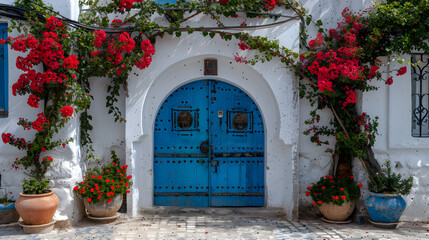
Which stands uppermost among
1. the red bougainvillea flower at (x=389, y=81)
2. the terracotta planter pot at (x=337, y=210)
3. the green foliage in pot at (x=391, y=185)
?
the red bougainvillea flower at (x=389, y=81)

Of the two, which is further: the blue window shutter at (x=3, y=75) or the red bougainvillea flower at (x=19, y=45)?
the blue window shutter at (x=3, y=75)

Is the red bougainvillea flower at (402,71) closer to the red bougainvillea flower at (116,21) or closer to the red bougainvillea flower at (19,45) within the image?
the red bougainvillea flower at (116,21)

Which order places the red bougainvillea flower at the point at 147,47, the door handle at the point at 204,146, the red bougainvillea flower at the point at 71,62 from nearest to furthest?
the red bougainvillea flower at the point at 71,62
the red bougainvillea flower at the point at 147,47
the door handle at the point at 204,146

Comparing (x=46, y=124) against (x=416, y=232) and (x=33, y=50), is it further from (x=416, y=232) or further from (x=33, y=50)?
(x=416, y=232)

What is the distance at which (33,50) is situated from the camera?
18.1ft

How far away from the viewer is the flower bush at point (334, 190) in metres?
5.96

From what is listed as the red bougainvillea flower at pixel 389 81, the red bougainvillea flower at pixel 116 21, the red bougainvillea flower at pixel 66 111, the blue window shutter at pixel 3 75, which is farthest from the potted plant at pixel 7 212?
the red bougainvillea flower at pixel 389 81

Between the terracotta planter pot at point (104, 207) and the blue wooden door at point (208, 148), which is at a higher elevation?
the blue wooden door at point (208, 148)

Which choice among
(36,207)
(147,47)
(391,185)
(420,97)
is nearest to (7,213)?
(36,207)

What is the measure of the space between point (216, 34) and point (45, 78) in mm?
2418

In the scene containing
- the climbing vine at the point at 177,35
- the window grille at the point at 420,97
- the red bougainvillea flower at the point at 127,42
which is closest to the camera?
the climbing vine at the point at 177,35

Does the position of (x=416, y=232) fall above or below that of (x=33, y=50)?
below

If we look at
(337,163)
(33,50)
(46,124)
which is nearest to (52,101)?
(46,124)

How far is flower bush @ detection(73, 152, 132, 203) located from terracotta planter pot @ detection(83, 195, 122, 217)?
7 centimetres
